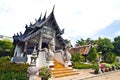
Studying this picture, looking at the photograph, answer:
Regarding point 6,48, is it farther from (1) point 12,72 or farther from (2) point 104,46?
(2) point 104,46

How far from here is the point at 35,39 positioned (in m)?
18.6

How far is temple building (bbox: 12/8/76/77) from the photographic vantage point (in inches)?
609

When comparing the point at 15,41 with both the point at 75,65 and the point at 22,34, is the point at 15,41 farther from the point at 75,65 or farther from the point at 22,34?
the point at 75,65

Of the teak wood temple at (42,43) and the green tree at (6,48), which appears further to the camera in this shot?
the green tree at (6,48)

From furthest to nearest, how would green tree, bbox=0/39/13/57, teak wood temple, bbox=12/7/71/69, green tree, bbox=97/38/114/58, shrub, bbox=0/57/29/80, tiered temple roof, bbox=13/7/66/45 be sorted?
green tree, bbox=97/38/114/58
green tree, bbox=0/39/13/57
tiered temple roof, bbox=13/7/66/45
teak wood temple, bbox=12/7/71/69
shrub, bbox=0/57/29/80

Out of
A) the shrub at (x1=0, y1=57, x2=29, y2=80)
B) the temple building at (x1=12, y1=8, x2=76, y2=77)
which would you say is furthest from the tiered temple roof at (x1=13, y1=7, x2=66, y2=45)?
the shrub at (x1=0, y1=57, x2=29, y2=80)

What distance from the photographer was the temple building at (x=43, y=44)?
15.5m

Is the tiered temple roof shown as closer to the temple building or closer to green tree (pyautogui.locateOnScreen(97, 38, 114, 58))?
the temple building

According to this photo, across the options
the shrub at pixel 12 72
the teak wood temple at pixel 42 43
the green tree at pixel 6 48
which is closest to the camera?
the shrub at pixel 12 72

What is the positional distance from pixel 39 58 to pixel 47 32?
17.6ft

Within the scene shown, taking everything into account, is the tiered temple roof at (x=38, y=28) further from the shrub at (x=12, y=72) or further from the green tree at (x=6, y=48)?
the shrub at (x=12, y=72)

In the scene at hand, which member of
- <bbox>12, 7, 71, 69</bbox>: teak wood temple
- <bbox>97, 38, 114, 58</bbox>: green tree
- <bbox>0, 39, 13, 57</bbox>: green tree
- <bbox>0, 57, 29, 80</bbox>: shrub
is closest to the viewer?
<bbox>0, 57, 29, 80</bbox>: shrub

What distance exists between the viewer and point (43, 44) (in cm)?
2064

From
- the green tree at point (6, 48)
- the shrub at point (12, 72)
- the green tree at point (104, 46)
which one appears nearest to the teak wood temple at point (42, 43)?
the shrub at point (12, 72)
